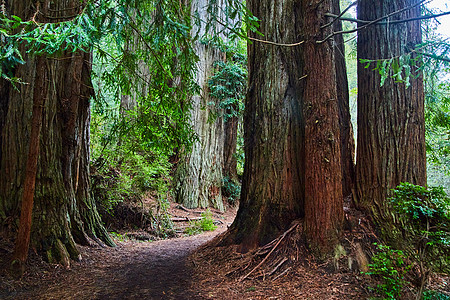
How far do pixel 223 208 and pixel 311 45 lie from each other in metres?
9.07

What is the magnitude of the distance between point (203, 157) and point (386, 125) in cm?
836

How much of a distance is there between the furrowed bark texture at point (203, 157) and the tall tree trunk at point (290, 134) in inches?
238

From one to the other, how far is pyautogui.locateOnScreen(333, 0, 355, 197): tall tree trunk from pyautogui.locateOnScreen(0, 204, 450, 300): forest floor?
132 cm

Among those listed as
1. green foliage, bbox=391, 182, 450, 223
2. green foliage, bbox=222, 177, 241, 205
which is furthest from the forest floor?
green foliage, bbox=222, 177, 241, 205

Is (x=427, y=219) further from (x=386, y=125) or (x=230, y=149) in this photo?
(x=230, y=149)

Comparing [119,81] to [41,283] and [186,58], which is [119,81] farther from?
[41,283]

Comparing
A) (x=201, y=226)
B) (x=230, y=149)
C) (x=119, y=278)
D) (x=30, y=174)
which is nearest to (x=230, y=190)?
(x=230, y=149)

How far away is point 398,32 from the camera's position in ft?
14.3

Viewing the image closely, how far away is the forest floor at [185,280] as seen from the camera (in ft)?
11.8

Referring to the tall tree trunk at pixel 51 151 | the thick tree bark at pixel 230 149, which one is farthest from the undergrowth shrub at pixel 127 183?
the thick tree bark at pixel 230 149

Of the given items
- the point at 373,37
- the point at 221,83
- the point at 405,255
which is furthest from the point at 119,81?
the point at 221,83

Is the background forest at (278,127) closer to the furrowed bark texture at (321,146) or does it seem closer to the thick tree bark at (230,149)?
the furrowed bark texture at (321,146)

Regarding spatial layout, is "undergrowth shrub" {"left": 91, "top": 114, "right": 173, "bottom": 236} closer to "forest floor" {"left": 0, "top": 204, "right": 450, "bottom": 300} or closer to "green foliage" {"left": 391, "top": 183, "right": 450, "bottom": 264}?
"forest floor" {"left": 0, "top": 204, "right": 450, "bottom": 300}

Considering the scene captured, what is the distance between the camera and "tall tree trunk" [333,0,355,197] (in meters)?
4.60
